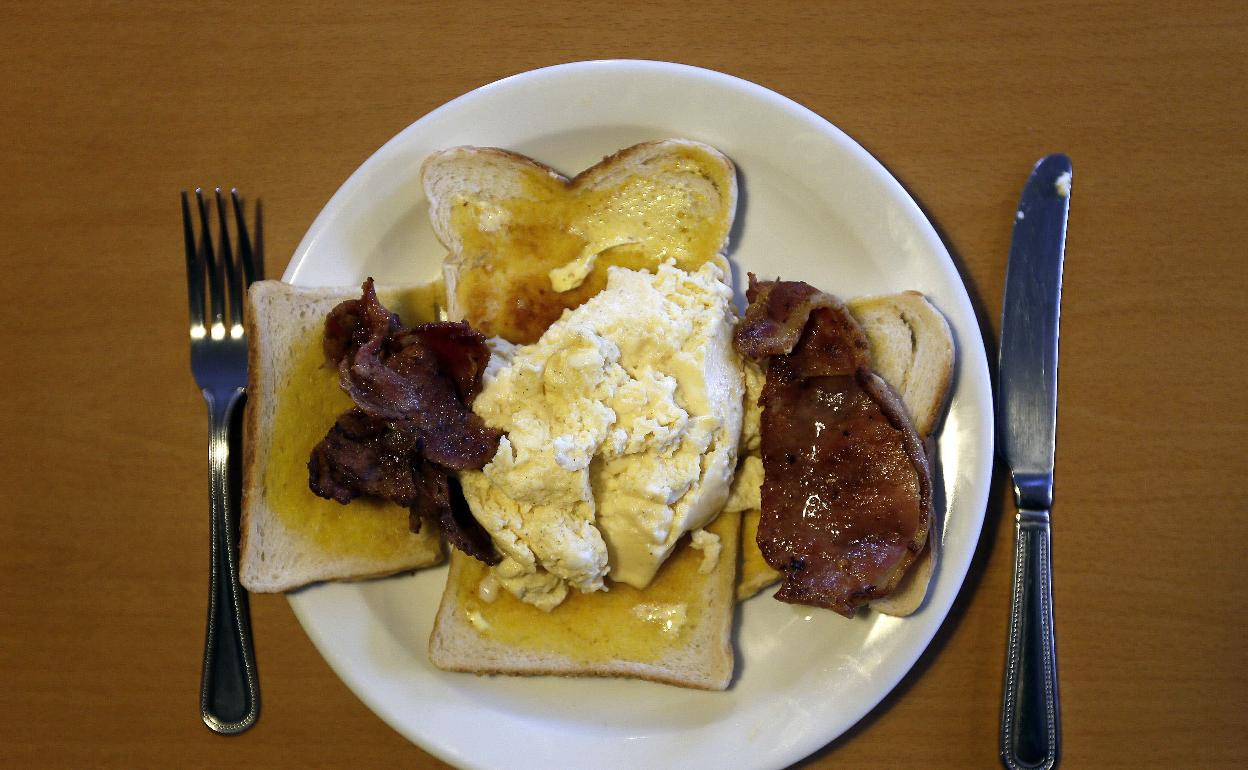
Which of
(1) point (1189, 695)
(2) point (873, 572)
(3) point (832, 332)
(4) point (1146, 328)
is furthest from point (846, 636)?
(4) point (1146, 328)

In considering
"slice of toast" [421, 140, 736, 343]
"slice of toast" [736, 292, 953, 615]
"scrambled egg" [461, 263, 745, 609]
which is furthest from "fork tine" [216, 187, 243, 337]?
"slice of toast" [736, 292, 953, 615]

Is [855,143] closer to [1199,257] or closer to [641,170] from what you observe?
[641,170]

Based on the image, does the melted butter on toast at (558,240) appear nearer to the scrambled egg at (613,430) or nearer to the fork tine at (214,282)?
the scrambled egg at (613,430)

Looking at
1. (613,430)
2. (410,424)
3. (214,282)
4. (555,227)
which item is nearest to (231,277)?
(214,282)

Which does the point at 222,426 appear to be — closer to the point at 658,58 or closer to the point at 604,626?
the point at 604,626

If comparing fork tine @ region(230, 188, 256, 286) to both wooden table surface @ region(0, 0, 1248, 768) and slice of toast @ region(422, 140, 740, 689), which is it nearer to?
wooden table surface @ region(0, 0, 1248, 768)

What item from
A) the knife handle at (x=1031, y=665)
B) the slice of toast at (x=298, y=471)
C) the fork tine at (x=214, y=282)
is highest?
the fork tine at (x=214, y=282)

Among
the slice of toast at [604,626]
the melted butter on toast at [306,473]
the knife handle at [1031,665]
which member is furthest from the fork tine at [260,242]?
the knife handle at [1031,665]
